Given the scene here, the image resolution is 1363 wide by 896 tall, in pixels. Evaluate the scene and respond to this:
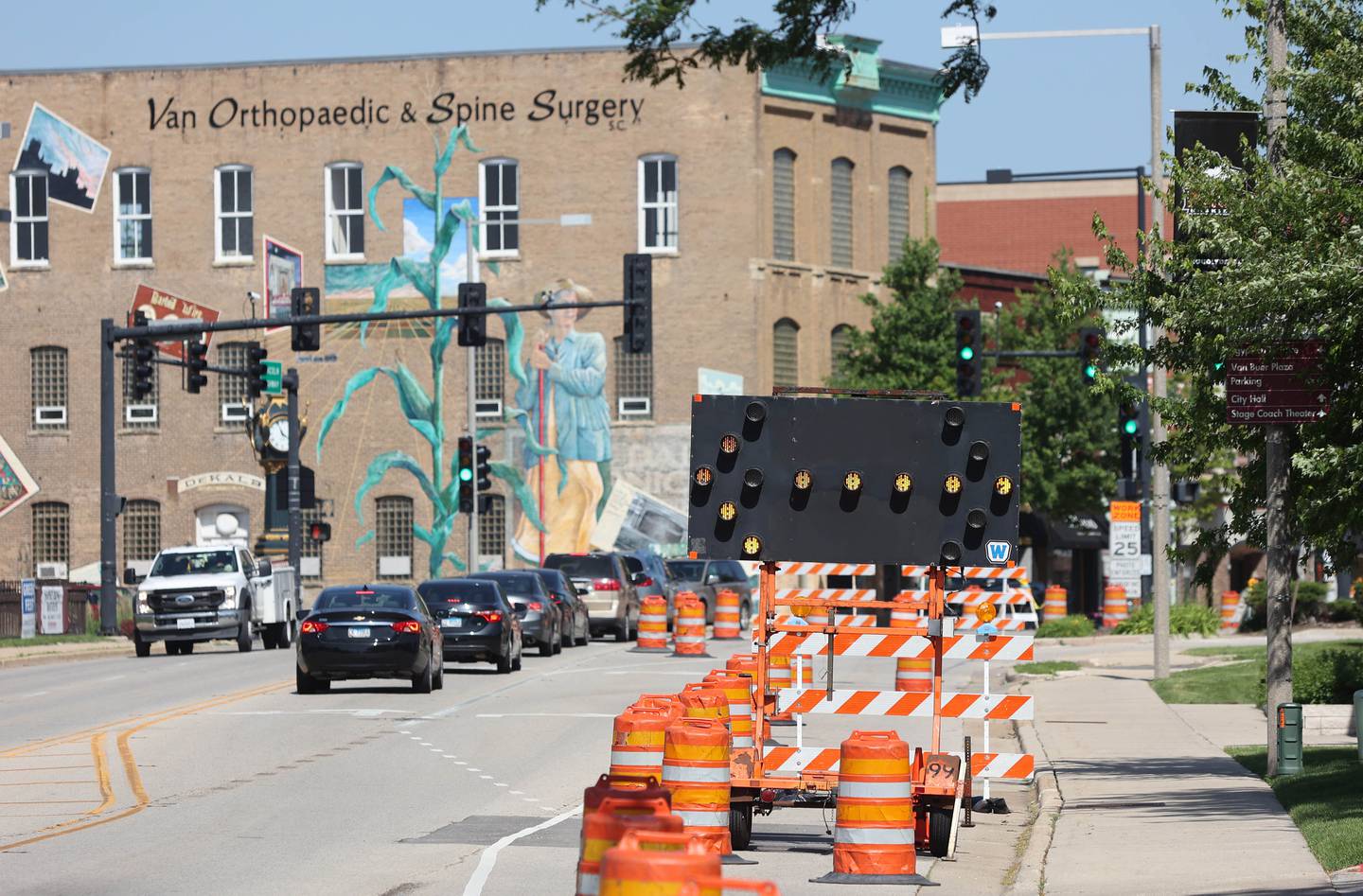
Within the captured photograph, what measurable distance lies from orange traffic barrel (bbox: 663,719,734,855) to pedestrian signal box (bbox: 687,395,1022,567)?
79.5 inches

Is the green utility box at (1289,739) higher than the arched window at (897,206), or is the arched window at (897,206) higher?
the arched window at (897,206)

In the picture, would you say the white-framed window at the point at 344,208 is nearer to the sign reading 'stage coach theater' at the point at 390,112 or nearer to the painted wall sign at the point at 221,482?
the sign reading 'stage coach theater' at the point at 390,112

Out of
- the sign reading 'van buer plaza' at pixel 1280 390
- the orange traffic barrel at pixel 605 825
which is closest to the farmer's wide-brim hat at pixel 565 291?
the sign reading 'van buer plaza' at pixel 1280 390

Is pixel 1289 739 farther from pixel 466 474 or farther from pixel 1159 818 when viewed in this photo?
pixel 466 474

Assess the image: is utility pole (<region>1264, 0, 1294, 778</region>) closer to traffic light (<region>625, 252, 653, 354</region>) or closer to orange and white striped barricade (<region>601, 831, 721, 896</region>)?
orange and white striped barricade (<region>601, 831, 721, 896</region>)

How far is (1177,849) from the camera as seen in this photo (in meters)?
13.3

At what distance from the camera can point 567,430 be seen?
63.0 metres

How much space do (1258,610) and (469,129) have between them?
29.3 meters

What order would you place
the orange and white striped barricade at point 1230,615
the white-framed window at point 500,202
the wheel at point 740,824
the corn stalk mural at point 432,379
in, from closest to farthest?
the wheel at point 740,824, the orange and white striped barricade at point 1230,615, the corn stalk mural at point 432,379, the white-framed window at point 500,202

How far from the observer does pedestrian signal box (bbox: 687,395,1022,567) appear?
581 inches

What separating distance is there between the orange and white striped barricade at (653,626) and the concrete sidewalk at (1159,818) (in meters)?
15.7

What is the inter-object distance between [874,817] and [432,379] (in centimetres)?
5246

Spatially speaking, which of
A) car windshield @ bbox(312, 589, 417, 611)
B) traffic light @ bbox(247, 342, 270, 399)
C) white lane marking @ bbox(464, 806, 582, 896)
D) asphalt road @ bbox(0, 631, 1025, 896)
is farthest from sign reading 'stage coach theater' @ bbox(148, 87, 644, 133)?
white lane marking @ bbox(464, 806, 582, 896)

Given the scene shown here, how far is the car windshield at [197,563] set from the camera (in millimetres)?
39094
